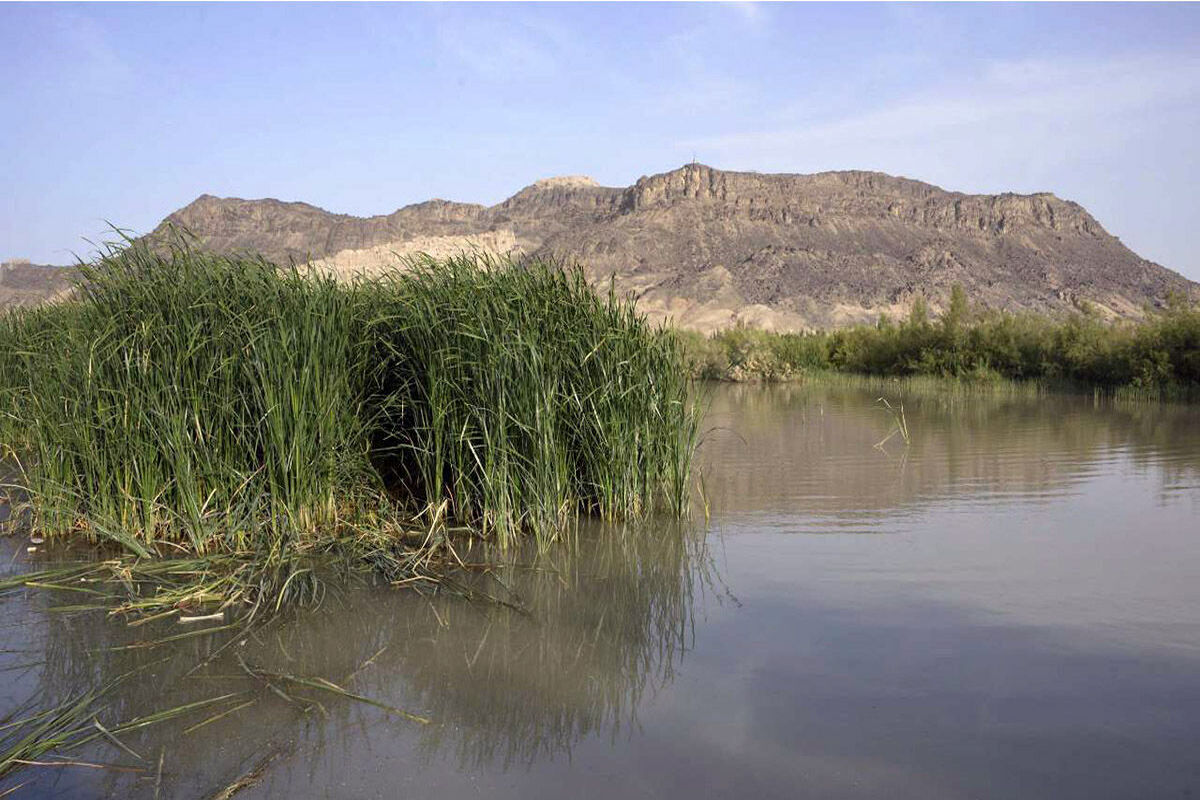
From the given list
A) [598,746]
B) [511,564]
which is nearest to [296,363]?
[511,564]

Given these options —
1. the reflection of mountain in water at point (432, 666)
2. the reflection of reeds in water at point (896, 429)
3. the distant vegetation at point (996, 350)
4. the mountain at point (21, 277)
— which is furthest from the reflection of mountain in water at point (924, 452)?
the mountain at point (21, 277)

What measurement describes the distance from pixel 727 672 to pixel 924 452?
792cm

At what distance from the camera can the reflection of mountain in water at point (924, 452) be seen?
8531 mm

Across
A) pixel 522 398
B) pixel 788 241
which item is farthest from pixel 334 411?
pixel 788 241

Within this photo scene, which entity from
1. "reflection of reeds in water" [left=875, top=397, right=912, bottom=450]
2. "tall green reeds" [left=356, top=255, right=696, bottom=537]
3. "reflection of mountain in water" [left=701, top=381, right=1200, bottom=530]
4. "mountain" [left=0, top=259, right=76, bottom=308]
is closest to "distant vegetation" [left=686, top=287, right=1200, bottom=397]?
"reflection of mountain in water" [left=701, top=381, right=1200, bottom=530]

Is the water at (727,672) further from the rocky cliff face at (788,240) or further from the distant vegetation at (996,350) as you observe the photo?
the rocky cliff face at (788,240)

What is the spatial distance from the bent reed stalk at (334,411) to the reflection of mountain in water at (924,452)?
1.66 meters

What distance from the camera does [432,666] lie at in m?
4.42

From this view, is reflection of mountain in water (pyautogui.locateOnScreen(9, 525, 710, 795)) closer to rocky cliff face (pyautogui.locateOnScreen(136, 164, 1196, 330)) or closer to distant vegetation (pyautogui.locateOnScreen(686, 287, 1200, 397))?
distant vegetation (pyautogui.locateOnScreen(686, 287, 1200, 397))

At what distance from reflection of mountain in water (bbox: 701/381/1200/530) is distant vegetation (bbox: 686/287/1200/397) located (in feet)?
5.93

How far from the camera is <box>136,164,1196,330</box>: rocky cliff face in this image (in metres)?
61.6

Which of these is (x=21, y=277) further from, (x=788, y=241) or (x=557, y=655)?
(x=557, y=655)

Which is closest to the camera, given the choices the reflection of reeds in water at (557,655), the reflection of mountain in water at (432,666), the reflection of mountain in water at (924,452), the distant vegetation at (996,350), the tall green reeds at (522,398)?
the reflection of mountain in water at (432,666)

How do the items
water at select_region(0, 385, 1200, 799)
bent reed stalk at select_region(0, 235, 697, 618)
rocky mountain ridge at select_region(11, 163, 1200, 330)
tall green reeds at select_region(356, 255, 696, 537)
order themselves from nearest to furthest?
1. water at select_region(0, 385, 1200, 799)
2. bent reed stalk at select_region(0, 235, 697, 618)
3. tall green reeds at select_region(356, 255, 696, 537)
4. rocky mountain ridge at select_region(11, 163, 1200, 330)
